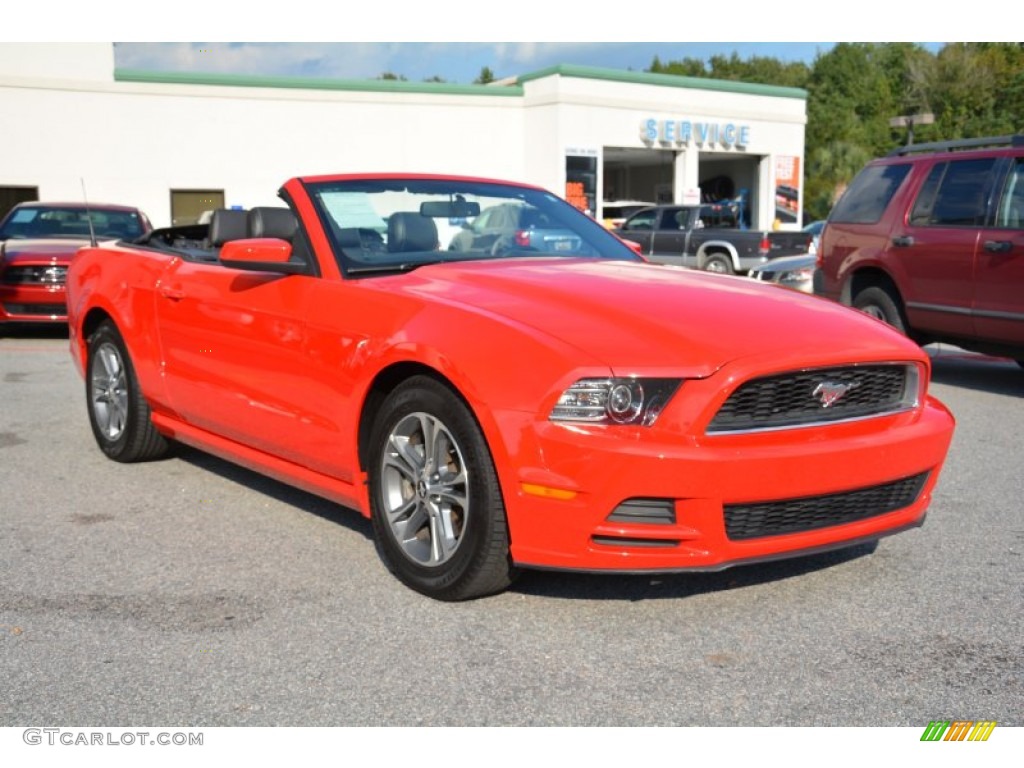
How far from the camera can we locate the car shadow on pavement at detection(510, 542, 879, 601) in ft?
13.7

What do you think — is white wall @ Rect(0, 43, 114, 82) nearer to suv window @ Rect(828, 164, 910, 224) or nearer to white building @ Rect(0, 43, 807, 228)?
white building @ Rect(0, 43, 807, 228)

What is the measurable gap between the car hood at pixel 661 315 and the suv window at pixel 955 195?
490cm

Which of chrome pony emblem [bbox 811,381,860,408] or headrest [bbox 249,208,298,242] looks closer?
chrome pony emblem [bbox 811,381,860,408]

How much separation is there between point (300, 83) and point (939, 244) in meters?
23.8

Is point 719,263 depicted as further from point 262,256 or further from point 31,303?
point 262,256

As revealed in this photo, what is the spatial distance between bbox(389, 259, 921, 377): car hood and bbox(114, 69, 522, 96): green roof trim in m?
26.3

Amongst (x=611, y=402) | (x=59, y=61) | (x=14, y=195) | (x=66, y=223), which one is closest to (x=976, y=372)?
(x=611, y=402)

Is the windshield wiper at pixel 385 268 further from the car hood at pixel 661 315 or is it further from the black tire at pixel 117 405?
the black tire at pixel 117 405

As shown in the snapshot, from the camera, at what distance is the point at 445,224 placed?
209 inches

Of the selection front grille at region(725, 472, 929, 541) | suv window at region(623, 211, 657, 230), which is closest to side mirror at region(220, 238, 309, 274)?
front grille at region(725, 472, 929, 541)

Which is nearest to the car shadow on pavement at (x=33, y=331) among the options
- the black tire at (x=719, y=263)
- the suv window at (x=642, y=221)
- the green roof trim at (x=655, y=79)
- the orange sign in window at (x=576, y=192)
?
the black tire at (x=719, y=263)

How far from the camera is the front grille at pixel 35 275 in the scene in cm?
1296

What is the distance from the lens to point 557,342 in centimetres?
375
